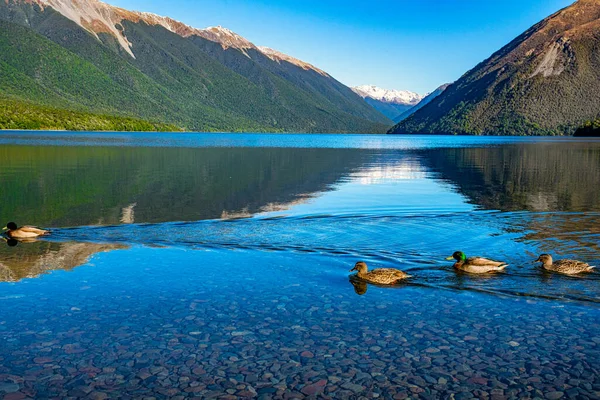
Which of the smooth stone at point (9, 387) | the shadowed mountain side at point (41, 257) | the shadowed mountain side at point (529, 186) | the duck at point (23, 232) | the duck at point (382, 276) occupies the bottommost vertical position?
the shadowed mountain side at point (529, 186)

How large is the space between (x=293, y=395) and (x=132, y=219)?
21902 mm

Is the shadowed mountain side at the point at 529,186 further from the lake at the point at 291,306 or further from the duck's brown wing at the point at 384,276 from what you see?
the duck's brown wing at the point at 384,276

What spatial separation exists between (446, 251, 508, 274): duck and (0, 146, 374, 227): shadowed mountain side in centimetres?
1601

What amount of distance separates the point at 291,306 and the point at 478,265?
733cm

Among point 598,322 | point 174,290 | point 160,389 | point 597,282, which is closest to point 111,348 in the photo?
point 160,389

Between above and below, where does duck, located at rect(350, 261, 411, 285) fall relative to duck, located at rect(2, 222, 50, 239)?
below

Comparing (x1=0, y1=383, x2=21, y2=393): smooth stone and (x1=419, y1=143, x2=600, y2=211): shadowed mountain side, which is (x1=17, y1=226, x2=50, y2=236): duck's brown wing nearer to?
(x1=0, y1=383, x2=21, y2=393): smooth stone

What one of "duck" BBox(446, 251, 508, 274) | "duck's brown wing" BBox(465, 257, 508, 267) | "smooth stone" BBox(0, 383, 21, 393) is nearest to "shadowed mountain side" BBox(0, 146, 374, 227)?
"duck" BBox(446, 251, 508, 274)

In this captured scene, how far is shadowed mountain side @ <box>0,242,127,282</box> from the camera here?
63.9 ft

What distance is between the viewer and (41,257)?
21.8 meters

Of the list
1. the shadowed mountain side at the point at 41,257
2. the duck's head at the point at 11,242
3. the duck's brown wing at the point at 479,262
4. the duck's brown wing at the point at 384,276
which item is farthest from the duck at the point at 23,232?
the duck's brown wing at the point at 479,262

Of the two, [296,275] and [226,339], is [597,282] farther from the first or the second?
[226,339]

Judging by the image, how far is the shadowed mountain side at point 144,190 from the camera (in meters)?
32.7

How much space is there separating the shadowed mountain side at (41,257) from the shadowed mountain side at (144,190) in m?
5.49
